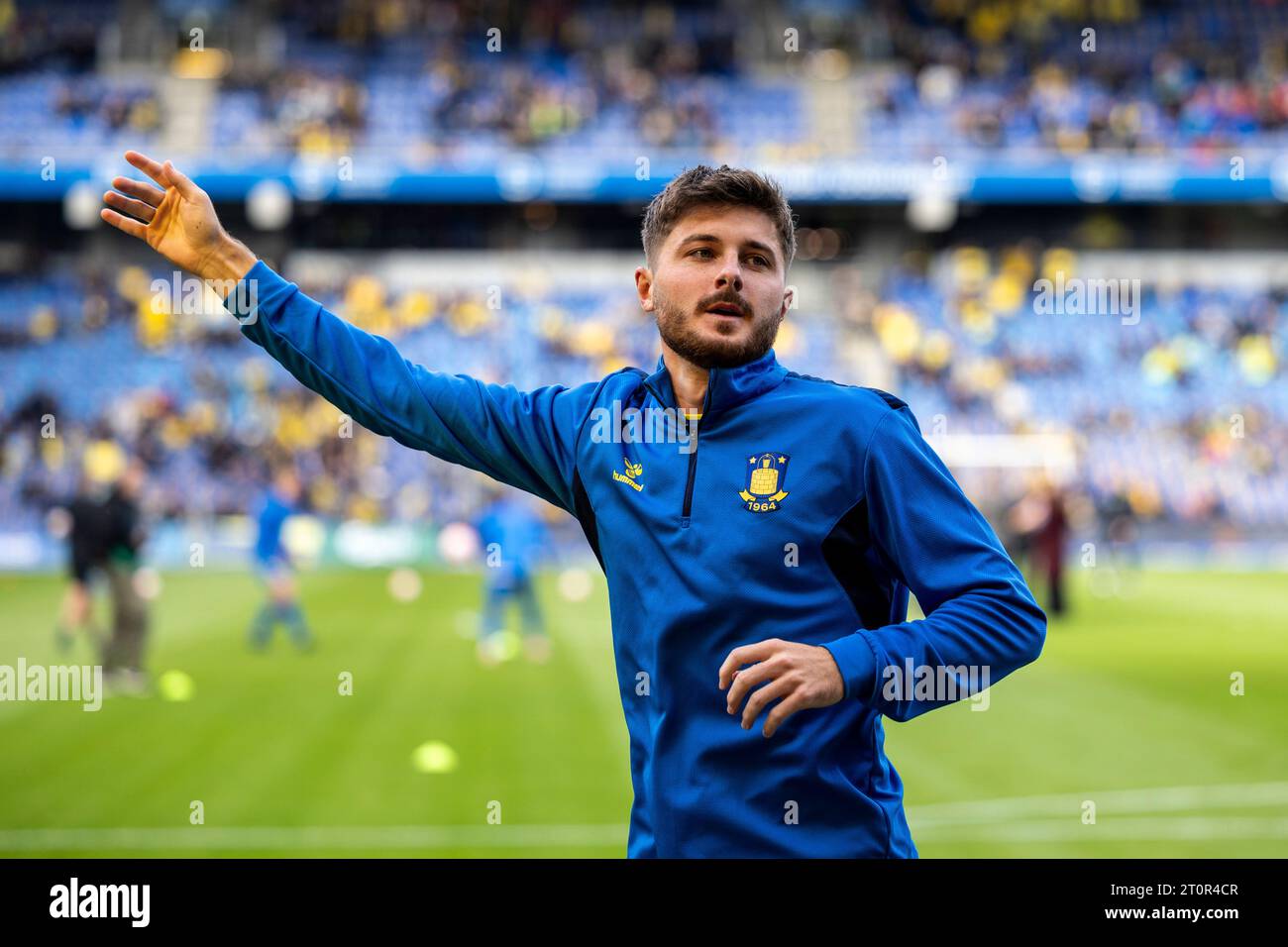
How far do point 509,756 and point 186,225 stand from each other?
8.02 metres

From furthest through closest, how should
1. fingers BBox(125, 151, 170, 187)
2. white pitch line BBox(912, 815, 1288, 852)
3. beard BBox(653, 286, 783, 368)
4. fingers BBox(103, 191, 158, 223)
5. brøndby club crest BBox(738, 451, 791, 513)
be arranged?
1. white pitch line BBox(912, 815, 1288, 852)
2. fingers BBox(103, 191, 158, 223)
3. fingers BBox(125, 151, 170, 187)
4. beard BBox(653, 286, 783, 368)
5. brøndby club crest BBox(738, 451, 791, 513)

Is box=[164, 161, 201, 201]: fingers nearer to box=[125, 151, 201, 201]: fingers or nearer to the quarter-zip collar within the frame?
box=[125, 151, 201, 201]: fingers

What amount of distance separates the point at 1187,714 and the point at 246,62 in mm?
35940

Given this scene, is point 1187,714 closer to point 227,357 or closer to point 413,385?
point 413,385

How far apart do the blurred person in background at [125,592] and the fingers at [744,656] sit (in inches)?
478

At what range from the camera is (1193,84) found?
3900 centimetres

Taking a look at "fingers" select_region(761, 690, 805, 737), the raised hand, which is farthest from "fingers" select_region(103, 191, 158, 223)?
"fingers" select_region(761, 690, 805, 737)

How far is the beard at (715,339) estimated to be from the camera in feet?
9.07

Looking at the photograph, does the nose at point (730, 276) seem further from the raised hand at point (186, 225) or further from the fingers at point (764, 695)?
the raised hand at point (186, 225)

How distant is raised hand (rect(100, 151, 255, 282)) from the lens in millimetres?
3000

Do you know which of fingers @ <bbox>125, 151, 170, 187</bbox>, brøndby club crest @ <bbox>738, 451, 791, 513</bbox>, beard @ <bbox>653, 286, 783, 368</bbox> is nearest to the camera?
brøndby club crest @ <bbox>738, 451, 791, 513</bbox>

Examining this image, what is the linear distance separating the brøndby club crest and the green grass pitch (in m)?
5.62

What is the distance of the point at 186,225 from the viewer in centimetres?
302

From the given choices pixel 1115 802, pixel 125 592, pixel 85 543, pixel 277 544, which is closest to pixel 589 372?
pixel 277 544
